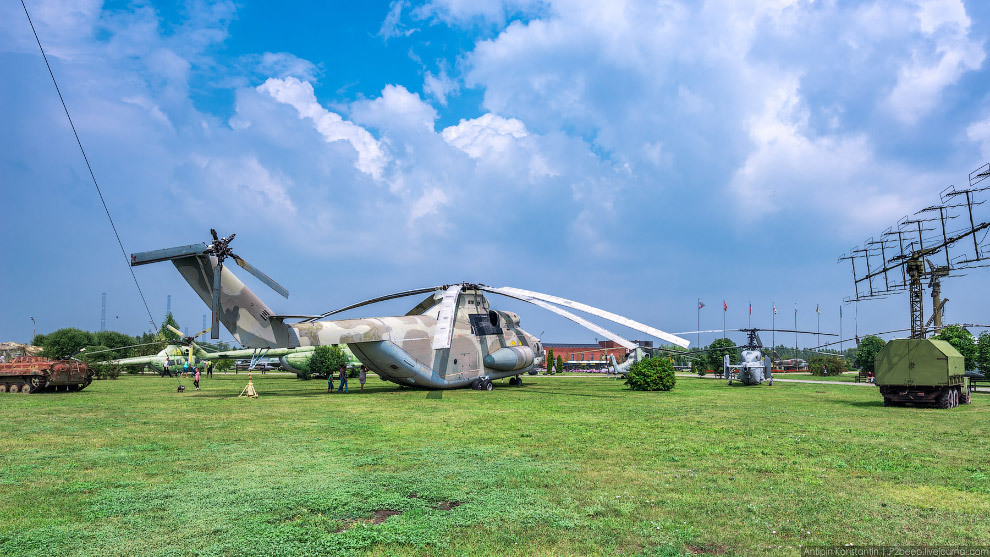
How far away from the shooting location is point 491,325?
27.2 meters

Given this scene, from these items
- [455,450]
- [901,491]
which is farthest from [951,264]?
[455,450]

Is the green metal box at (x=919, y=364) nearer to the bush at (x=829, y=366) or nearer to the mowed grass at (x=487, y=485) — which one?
the mowed grass at (x=487, y=485)

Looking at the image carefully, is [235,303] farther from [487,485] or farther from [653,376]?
[653,376]

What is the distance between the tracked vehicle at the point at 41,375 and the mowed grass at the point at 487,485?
1288 cm

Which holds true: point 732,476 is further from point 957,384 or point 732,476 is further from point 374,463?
point 957,384

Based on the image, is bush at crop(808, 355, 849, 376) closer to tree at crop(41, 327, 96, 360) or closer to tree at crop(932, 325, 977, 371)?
tree at crop(932, 325, 977, 371)

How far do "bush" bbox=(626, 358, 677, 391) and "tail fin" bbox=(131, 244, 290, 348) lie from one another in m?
16.5

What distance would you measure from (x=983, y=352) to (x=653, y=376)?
29.2m

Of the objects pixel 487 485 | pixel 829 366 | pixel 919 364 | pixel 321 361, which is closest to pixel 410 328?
pixel 487 485

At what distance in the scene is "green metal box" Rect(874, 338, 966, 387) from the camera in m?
17.8

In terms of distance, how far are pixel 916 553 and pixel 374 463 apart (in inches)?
282

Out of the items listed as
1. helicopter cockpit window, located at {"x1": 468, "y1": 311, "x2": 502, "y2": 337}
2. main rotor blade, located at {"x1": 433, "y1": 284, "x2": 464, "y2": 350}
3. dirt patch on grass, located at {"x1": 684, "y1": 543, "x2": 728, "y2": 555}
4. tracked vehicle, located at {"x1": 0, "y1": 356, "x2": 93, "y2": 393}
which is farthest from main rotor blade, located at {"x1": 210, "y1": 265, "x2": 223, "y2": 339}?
dirt patch on grass, located at {"x1": 684, "y1": 543, "x2": 728, "y2": 555}

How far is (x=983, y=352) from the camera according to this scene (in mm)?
38656

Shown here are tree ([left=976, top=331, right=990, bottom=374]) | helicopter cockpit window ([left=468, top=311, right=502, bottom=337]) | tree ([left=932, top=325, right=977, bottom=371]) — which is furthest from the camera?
tree ([left=932, top=325, right=977, bottom=371])
